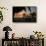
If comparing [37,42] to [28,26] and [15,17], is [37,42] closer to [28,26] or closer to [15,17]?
[28,26]

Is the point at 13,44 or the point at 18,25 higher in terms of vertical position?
the point at 18,25

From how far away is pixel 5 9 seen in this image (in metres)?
5.47

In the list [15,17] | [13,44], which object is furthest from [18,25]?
[13,44]

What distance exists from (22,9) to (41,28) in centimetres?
85

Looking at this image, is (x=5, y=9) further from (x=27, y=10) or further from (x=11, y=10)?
(x=27, y=10)

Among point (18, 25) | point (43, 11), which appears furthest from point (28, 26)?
point (43, 11)

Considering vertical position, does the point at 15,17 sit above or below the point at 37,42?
above

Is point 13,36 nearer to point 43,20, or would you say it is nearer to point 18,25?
point 18,25

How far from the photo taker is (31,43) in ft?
17.1

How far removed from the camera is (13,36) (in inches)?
209

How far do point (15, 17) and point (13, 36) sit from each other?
1.98 feet

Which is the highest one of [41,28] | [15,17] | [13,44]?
[15,17]

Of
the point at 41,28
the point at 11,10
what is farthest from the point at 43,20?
the point at 11,10

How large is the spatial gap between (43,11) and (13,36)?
1.22 meters
